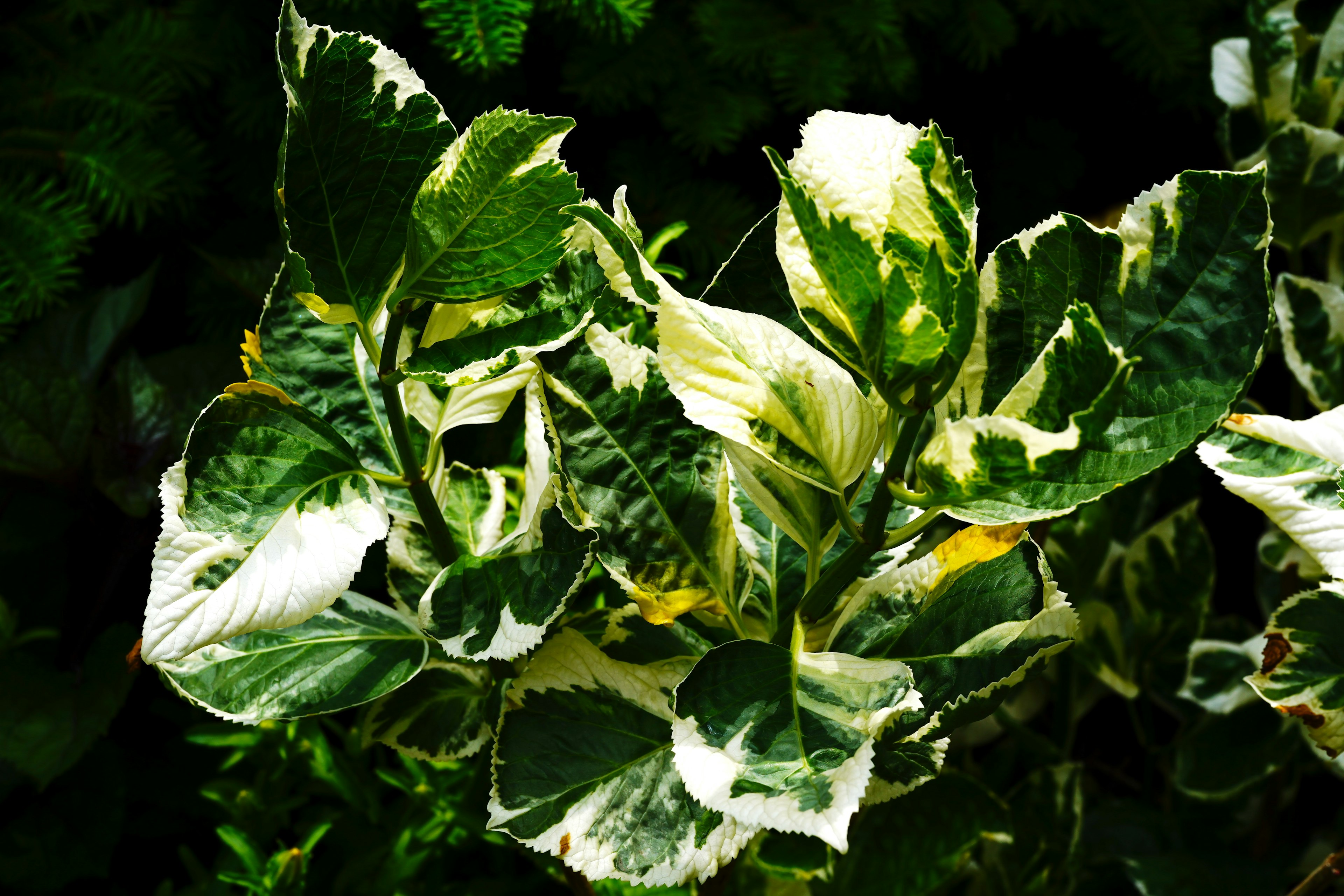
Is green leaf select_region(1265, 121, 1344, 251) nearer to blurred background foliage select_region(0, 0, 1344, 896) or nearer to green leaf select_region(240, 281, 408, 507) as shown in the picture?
blurred background foliage select_region(0, 0, 1344, 896)

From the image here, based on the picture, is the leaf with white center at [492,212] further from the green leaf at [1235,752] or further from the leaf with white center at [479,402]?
the green leaf at [1235,752]

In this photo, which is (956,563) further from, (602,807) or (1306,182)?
(1306,182)

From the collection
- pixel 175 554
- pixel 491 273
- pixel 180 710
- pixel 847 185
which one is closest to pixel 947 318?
pixel 847 185

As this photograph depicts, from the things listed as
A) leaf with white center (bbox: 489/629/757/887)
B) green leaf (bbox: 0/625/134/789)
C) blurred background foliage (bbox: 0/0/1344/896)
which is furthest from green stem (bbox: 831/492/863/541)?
green leaf (bbox: 0/625/134/789)

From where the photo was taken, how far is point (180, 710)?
83 cm

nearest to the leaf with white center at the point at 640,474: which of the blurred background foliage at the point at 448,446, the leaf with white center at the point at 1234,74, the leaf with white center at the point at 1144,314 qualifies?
the leaf with white center at the point at 1144,314

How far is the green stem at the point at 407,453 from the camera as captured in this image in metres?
0.40

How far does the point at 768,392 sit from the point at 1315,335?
0.64 m

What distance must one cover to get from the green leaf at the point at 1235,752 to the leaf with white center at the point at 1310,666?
44cm

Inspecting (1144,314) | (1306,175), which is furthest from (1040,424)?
(1306,175)

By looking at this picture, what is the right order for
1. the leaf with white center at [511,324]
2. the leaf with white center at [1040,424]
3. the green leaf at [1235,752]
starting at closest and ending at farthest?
the leaf with white center at [1040,424]
the leaf with white center at [511,324]
the green leaf at [1235,752]

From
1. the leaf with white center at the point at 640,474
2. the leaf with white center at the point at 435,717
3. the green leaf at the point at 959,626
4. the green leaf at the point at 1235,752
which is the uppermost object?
the leaf with white center at the point at 640,474

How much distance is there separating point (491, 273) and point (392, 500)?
0.55 ft

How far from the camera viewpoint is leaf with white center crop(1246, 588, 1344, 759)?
43cm
